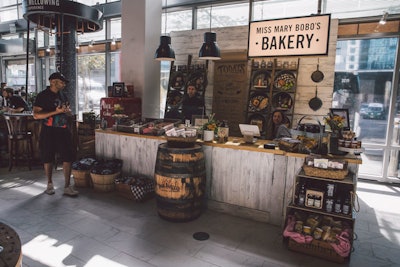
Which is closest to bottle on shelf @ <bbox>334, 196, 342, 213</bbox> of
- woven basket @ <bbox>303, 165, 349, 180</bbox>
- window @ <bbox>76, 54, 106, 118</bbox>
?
woven basket @ <bbox>303, 165, 349, 180</bbox>

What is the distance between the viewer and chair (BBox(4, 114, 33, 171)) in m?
5.70

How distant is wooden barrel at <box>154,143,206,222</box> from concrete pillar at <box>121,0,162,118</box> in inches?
131

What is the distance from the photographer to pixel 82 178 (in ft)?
15.6

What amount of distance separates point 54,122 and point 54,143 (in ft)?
1.10

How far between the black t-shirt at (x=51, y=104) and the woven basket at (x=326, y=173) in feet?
11.4

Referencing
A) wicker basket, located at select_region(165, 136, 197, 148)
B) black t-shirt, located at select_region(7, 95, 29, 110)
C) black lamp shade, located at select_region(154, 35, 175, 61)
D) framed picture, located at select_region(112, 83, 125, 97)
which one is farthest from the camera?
black t-shirt, located at select_region(7, 95, 29, 110)

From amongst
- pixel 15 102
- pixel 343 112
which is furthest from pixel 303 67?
pixel 15 102

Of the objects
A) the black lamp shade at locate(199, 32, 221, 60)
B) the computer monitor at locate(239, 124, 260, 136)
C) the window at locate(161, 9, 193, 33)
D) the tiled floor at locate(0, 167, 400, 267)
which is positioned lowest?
the tiled floor at locate(0, 167, 400, 267)

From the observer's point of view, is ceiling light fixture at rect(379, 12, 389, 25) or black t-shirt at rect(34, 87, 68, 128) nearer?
black t-shirt at rect(34, 87, 68, 128)

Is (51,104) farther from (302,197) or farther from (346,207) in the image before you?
(346,207)

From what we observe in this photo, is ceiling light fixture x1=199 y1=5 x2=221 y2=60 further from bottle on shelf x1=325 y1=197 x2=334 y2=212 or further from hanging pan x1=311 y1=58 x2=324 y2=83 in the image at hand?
bottle on shelf x1=325 y1=197 x2=334 y2=212

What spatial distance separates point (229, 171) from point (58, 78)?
2864 millimetres

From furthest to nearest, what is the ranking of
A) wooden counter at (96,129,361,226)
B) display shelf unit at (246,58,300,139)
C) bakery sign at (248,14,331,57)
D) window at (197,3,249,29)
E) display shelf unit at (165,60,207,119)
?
window at (197,3,249,29) < display shelf unit at (165,60,207,119) < display shelf unit at (246,58,300,139) < wooden counter at (96,129,361,226) < bakery sign at (248,14,331,57)

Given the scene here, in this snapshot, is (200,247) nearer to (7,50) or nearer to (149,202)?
(149,202)
